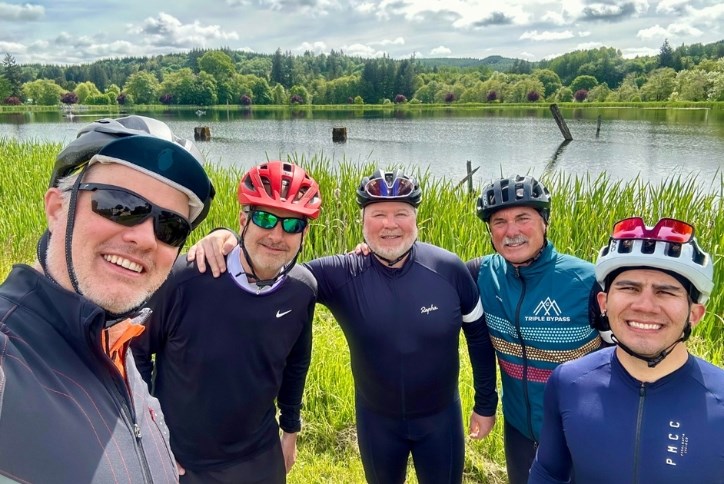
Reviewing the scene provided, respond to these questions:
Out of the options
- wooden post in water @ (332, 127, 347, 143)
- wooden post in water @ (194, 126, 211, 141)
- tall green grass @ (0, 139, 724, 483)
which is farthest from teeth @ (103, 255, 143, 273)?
wooden post in water @ (194, 126, 211, 141)

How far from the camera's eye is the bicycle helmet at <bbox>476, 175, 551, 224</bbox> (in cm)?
290

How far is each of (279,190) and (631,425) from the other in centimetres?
214

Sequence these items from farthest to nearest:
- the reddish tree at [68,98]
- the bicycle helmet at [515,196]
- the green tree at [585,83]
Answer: the reddish tree at [68,98] → the green tree at [585,83] → the bicycle helmet at [515,196]

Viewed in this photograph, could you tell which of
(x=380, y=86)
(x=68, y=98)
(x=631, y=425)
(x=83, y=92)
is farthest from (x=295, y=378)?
(x=83, y=92)

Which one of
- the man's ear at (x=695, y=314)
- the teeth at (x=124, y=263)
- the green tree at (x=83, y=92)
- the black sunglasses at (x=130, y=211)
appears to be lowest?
the man's ear at (x=695, y=314)

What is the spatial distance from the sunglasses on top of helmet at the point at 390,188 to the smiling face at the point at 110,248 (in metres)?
1.76

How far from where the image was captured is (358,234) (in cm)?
793

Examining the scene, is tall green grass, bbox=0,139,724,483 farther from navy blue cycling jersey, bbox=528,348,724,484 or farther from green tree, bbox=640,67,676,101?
green tree, bbox=640,67,676,101

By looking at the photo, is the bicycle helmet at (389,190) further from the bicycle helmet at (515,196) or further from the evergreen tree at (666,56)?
the evergreen tree at (666,56)

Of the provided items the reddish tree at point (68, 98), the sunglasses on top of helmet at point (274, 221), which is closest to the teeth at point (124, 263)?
the sunglasses on top of helmet at point (274, 221)

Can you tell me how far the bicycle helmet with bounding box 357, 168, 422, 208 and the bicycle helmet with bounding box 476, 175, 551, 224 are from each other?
473 mm

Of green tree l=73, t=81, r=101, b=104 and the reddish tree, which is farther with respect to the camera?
green tree l=73, t=81, r=101, b=104

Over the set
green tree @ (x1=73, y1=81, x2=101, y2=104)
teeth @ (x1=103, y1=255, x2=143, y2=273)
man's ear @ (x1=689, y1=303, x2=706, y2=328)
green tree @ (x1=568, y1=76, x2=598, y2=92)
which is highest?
green tree @ (x1=568, y1=76, x2=598, y2=92)

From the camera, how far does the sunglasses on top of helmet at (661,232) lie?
1.94 meters
